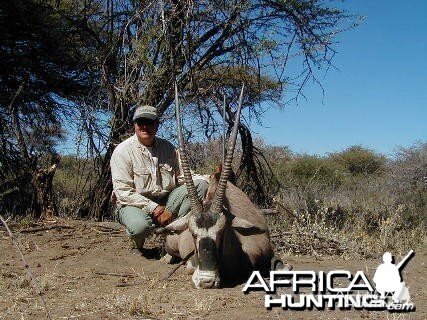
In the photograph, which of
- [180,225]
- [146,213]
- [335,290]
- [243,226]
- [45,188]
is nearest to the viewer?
[335,290]

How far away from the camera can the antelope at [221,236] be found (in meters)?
4.91

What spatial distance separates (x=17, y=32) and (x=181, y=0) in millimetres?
3498

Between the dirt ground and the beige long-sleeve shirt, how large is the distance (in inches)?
26.6

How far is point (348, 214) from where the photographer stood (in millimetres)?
9695

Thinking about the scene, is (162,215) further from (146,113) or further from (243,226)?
(243,226)

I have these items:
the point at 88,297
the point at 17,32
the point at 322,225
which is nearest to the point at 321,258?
the point at 322,225

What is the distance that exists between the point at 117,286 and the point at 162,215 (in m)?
1.25

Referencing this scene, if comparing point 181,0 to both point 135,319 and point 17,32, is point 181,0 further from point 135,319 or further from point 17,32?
point 135,319

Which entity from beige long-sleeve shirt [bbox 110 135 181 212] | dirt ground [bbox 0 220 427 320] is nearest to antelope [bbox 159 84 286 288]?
dirt ground [bbox 0 220 427 320]

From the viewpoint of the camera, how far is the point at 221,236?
201 inches

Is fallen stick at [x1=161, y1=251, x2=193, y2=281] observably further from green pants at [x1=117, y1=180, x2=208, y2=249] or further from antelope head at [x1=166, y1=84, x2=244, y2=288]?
green pants at [x1=117, y1=180, x2=208, y2=249]

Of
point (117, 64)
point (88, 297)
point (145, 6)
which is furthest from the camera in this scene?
point (117, 64)

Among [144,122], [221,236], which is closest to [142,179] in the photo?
[144,122]

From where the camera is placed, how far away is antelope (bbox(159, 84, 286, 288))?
491 centimetres
